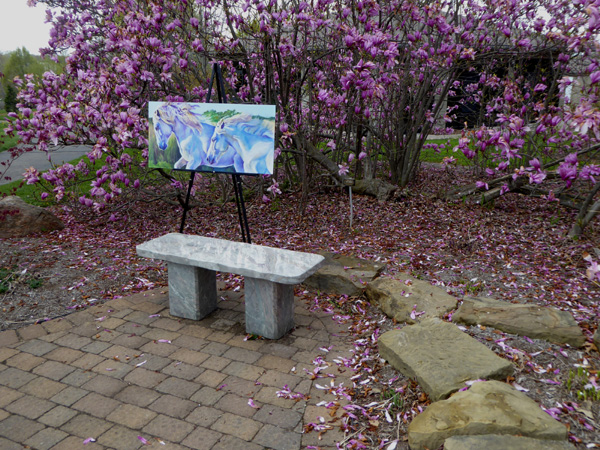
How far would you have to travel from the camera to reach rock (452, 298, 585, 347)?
3252 mm

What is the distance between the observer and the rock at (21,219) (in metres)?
6.26

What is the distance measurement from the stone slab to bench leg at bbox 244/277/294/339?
0.17 meters

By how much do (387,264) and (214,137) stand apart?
2.25m

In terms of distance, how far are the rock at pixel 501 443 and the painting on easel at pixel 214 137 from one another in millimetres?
2927

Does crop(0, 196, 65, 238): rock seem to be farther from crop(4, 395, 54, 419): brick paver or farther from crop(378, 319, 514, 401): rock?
crop(378, 319, 514, 401): rock

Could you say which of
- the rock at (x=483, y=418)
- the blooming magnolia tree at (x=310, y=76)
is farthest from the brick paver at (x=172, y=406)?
the blooming magnolia tree at (x=310, y=76)

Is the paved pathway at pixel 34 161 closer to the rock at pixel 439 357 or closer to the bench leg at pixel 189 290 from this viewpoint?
the bench leg at pixel 189 290

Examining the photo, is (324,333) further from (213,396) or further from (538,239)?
(538,239)

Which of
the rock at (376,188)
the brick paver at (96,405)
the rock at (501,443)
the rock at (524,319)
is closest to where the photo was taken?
the rock at (501,443)

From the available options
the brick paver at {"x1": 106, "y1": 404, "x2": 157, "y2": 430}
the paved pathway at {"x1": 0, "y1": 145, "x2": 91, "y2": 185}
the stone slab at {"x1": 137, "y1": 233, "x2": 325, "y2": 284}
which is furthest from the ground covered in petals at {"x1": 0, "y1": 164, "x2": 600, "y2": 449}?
the paved pathway at {"x1": 0, "y1": 145, "x2": 91, "y2": 185}

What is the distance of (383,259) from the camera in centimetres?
512

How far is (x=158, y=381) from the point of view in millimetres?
3215

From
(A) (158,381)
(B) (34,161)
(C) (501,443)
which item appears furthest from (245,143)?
(B) (34,161)

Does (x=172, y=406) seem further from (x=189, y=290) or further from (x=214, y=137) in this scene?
(x=214, y=137)
